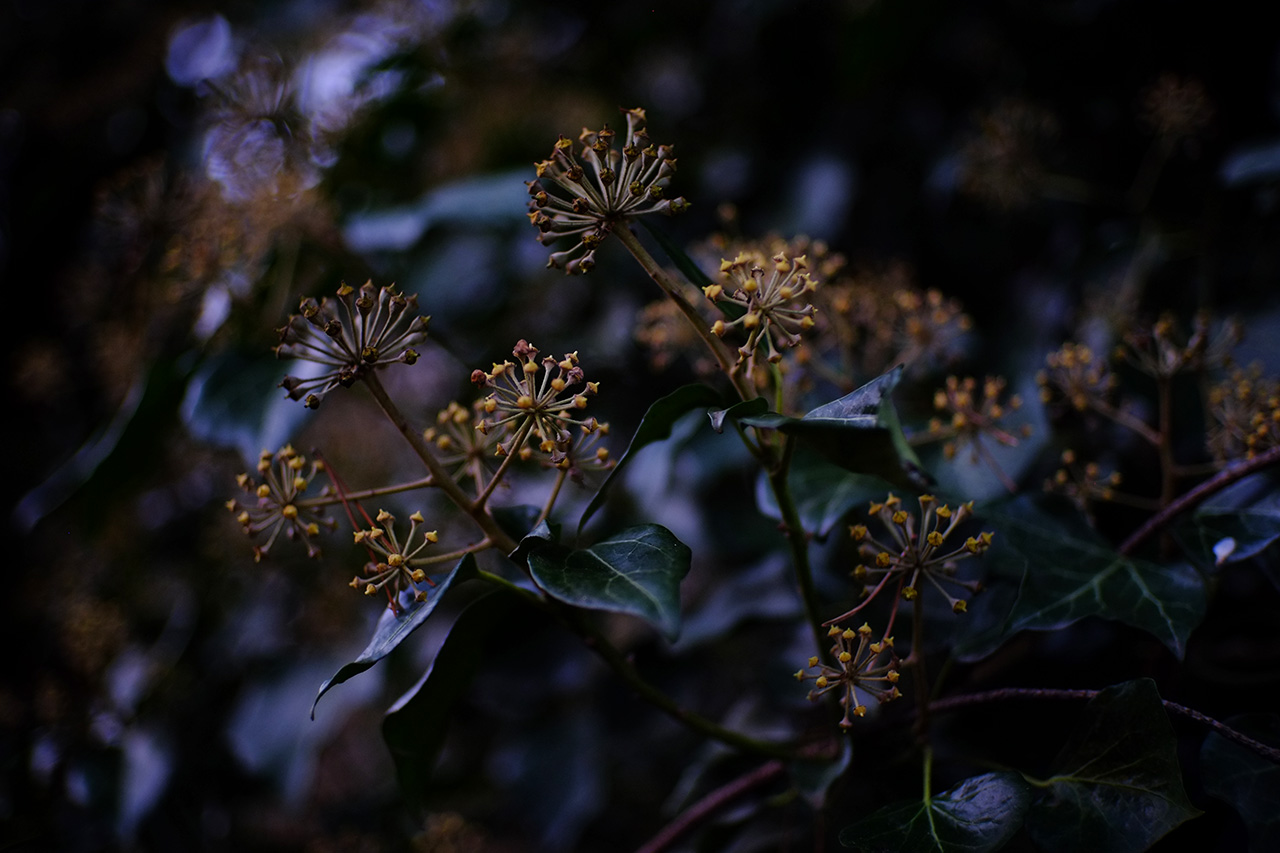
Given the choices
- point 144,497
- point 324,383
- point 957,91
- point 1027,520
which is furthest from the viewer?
point 144,497

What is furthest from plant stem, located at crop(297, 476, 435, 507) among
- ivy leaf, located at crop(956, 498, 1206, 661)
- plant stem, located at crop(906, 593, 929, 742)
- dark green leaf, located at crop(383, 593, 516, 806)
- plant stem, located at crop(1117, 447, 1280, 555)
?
plant stem, located at crop(1117, 447, 1280, 555)

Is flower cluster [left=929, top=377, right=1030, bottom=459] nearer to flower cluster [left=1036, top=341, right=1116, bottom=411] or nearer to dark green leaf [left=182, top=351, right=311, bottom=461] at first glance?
flower cluster [left=1036, top=341, right=1116, bottom=411]

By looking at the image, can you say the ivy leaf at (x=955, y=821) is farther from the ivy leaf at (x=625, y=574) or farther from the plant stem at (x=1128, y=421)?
the plant stem at (x=1128, y=421)

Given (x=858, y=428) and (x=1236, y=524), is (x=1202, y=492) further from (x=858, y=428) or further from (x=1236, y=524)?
(x=858, y=428)

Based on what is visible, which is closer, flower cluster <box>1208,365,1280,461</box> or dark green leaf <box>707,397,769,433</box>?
dark green leaf <box>707,397,769,433</box>

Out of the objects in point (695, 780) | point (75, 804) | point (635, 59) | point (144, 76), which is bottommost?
point (75, 804)

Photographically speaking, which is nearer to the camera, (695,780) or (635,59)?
(695,780)

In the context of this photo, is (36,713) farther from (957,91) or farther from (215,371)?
(957,91)

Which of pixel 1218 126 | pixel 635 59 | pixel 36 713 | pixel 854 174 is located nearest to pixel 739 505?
pixel 854 174
